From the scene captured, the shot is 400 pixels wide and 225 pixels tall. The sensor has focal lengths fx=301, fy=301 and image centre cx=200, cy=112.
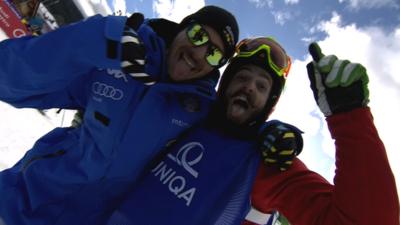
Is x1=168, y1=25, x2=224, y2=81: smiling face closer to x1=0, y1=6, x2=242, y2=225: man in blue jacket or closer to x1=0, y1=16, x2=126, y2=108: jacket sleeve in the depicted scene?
x1=0, y1=6, x2=242, y2=225: man in blue jacket

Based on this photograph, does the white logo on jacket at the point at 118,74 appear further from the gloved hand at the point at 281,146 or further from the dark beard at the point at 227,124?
the gloved hand at the point at 281,146

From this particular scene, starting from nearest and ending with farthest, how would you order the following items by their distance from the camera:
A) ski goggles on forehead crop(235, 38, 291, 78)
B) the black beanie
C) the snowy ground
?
the black beanie, ski goggles on forehead crop(235, 38, 291, 78), the snowy ground

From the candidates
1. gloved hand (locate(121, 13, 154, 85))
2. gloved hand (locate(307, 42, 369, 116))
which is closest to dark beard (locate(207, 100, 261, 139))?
gloved hand (locate(307, 42, 369, 116))

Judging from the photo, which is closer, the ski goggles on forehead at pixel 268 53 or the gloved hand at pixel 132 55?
the gloved hand at pixel 132 55

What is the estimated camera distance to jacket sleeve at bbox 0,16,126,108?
1.47 m

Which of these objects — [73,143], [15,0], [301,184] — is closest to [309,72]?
[301,184]

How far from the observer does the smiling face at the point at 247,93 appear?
2072 millimetres

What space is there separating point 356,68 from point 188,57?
3.35 ft

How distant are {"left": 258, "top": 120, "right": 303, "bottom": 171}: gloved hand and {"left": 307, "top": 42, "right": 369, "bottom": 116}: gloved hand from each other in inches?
10.0

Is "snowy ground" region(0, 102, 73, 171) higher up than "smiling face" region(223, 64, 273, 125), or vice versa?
"smiling face" region(223, 64, 273, 125)

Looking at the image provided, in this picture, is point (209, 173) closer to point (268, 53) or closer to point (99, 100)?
point (99, 100)

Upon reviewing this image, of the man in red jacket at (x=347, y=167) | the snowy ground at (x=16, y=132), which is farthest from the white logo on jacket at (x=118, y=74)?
the snowy ground at (x=16, y=132)

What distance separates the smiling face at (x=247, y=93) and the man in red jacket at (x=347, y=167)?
2.06 ft

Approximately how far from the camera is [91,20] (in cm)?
155
